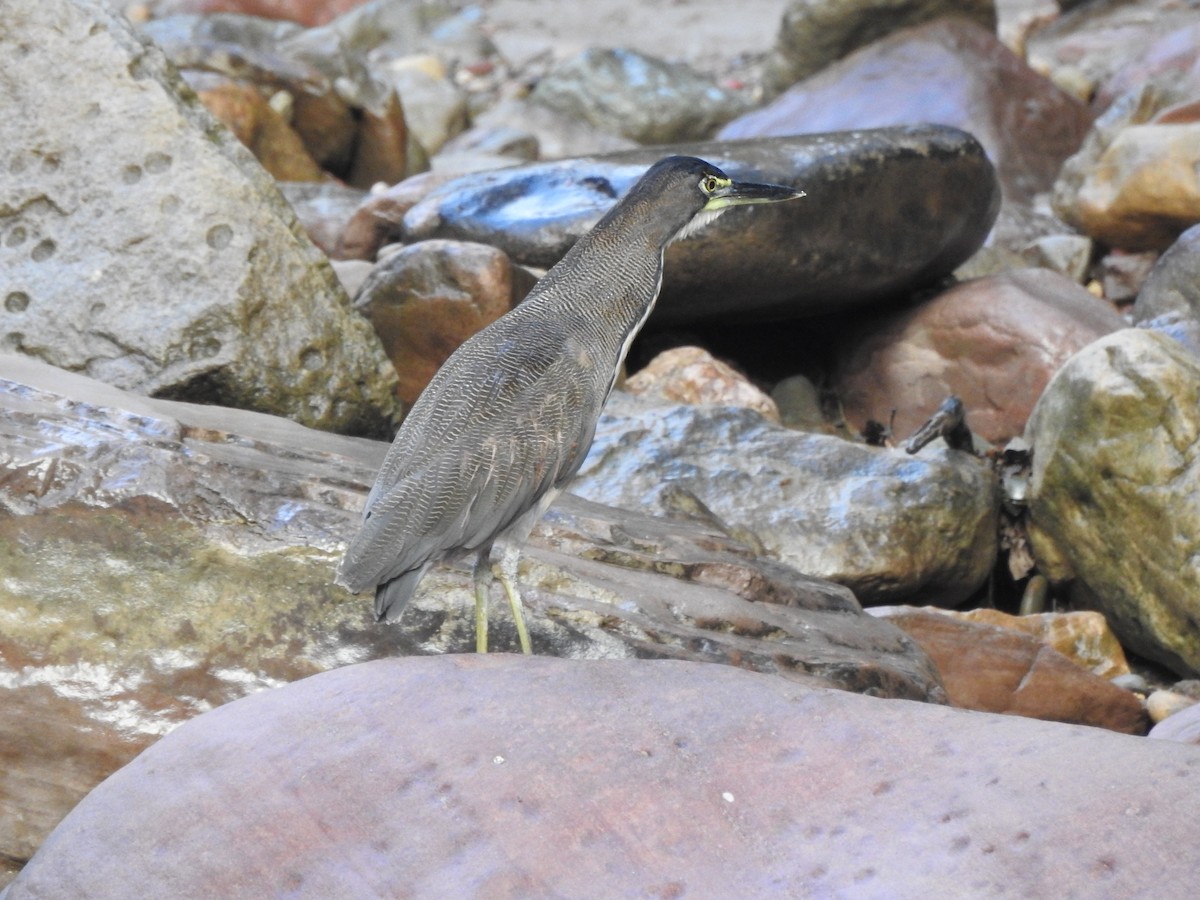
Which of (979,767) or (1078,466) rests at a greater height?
(979,767)

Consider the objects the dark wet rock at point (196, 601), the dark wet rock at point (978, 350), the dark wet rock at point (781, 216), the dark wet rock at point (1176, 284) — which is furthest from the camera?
the dark wet rock at point (978, 350)

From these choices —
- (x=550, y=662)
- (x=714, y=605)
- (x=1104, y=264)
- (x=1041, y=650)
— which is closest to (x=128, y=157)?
(x=714, y=605)

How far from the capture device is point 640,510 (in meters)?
6.04

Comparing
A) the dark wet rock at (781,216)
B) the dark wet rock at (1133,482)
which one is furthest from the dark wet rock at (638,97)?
the dark wet rock at (1133,482)

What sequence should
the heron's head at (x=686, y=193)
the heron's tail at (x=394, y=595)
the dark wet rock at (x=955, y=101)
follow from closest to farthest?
1. the heron's tail at (x=394, y=595)
2. the heron's head at (x=686, y=193)
3. the dark wet rock at (x=955, y=101)

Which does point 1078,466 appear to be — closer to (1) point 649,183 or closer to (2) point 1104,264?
(1) point 649,183

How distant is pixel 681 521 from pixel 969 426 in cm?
266

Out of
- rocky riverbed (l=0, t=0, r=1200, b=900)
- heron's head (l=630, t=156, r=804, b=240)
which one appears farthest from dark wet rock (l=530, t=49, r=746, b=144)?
heron's head (l=630, t=156, r=804, b=240)

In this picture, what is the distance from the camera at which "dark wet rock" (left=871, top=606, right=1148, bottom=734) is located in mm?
5660

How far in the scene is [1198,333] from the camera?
7289 millimetres

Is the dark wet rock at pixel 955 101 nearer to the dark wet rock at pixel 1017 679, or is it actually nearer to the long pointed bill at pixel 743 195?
the dark wet rock at pixel 1017 679

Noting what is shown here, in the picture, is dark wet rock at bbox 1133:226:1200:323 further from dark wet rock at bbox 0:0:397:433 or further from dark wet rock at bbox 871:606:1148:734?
dark wet rock at bbox 0:0:397:433

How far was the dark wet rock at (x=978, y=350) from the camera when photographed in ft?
26.1

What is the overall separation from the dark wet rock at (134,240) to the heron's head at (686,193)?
72.0 inches
